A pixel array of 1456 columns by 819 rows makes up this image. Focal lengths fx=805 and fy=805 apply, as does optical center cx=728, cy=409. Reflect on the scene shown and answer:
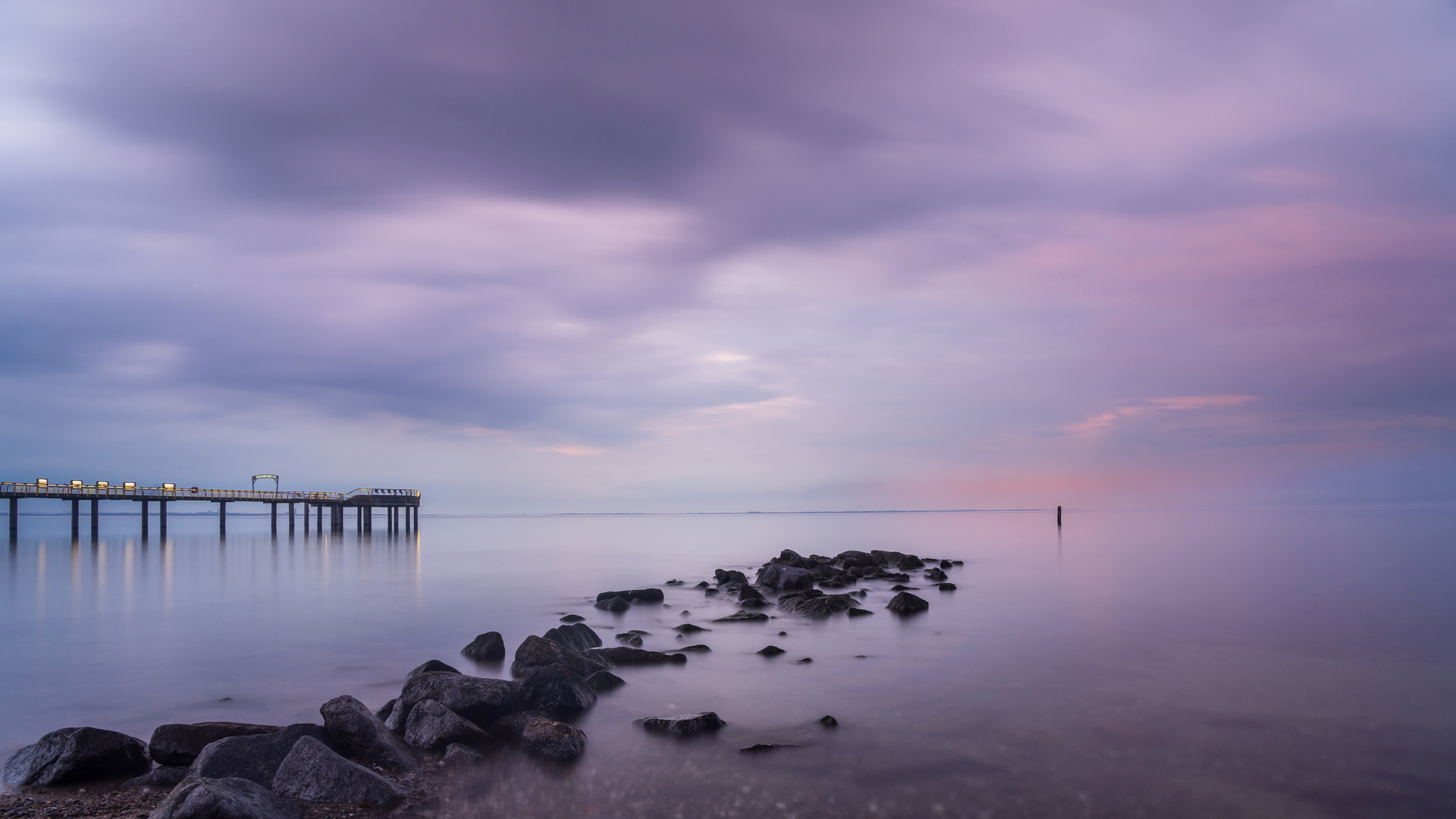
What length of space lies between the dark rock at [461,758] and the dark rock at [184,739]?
223 centimetres

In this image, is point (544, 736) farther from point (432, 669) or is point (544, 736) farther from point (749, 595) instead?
point (749, 595)

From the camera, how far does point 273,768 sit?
30.5 feet

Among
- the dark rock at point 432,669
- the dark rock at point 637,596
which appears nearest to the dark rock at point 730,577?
the dark rock at point 637,596

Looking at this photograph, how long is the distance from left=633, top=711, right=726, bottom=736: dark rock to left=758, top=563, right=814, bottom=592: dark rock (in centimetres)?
2032

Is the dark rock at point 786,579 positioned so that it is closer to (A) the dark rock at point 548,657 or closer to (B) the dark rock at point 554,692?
(A) the dark rock at point 548,657

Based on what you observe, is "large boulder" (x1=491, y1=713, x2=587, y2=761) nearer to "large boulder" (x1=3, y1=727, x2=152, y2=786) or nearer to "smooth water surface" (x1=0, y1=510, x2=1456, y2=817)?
"smooth water surface" (x1=0, y1=510, x2=1456, y2=817)

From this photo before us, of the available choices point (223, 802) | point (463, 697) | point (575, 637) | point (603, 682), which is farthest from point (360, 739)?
point (575, 637)

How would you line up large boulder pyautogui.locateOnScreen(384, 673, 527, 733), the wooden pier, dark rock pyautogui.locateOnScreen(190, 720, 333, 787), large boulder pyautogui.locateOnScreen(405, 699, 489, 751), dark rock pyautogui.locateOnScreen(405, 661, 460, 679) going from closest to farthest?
dark rock pyautogui.locateOnScreen(190, 720, 333, 787), large boulder pyautogui.locateOnScreen(405, 699, 489, 751), large boulder pyautogui.locateOnScreen(384, 673, 527, 733), dark rock pyautogui.locateOnScreen(405, 661, 460, 679), the wooden pier

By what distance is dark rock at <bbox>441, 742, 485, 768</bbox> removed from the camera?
10438mm

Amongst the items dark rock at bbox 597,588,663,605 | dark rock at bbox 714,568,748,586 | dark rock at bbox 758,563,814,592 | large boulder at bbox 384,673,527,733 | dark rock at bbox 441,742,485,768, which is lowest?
dark rock at bbox 714,568,748,586

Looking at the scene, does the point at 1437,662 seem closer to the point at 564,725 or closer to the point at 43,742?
the point at 564,725

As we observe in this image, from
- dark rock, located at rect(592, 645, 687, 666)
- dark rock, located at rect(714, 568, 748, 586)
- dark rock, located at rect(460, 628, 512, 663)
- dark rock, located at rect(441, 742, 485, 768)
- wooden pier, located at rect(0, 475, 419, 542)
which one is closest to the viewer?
dark rock, located at rect(441, 742, 485, 768)

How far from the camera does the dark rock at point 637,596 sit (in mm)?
27953

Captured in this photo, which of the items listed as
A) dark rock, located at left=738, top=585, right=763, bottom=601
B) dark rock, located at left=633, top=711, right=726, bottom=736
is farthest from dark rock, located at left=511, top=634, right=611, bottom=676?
dark rock, located at left=738, top=585, right=763, bottom=601
